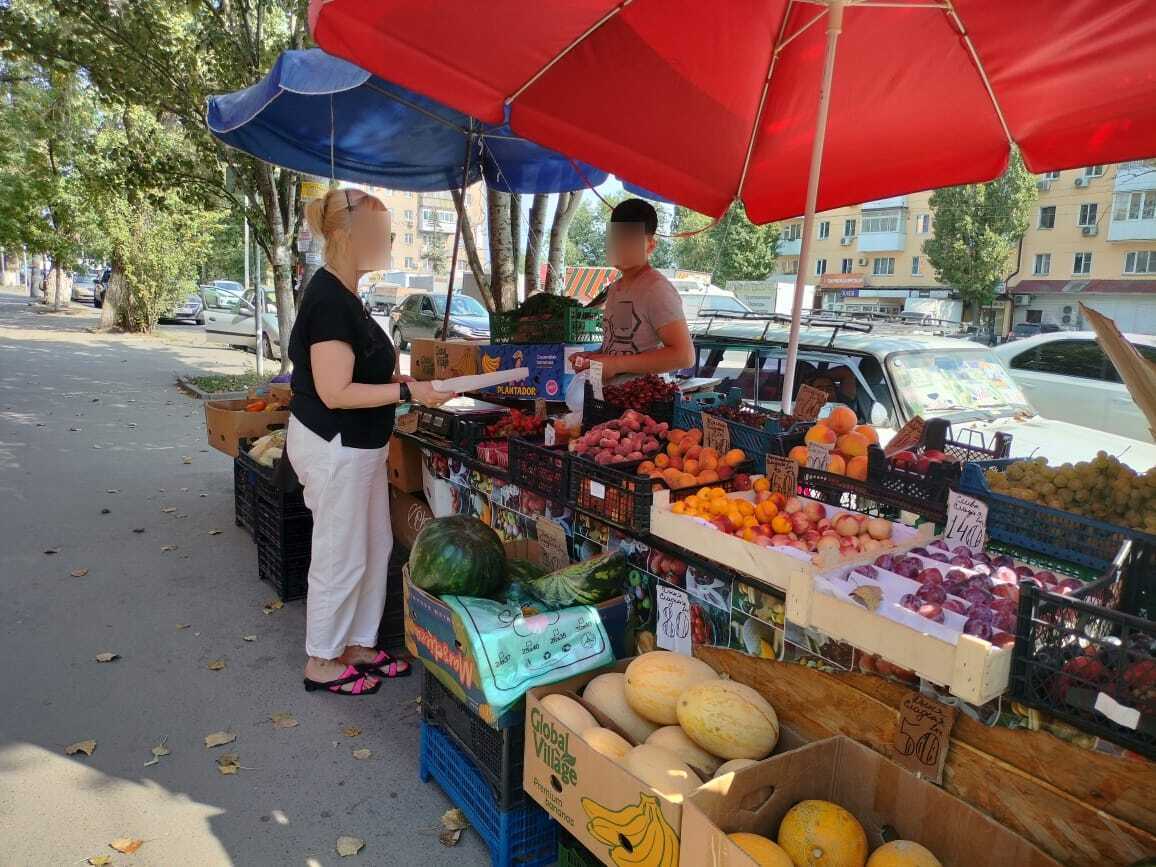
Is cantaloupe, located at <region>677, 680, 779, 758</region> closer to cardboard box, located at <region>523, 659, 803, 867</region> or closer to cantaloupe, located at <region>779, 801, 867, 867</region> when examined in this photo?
cardboard box, located at <region>523, 659, 803, 867</region>

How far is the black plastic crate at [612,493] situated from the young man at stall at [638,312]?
1218 mm

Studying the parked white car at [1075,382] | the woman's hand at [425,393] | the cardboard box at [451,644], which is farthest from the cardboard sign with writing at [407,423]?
the parked white car at [1075,382]

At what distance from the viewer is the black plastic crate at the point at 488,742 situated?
102 inches

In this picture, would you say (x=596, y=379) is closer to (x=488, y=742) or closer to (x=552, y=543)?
(x=552, y=543)

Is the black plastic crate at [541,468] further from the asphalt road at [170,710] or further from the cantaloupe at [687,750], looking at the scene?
the asphalt road at [170,710]

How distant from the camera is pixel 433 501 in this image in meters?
4.48

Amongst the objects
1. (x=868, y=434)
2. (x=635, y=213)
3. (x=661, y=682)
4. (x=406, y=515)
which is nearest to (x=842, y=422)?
(x=868, y=434)

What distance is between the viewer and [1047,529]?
7.43 ft

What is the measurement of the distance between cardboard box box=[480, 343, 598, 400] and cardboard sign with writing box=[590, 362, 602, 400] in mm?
382

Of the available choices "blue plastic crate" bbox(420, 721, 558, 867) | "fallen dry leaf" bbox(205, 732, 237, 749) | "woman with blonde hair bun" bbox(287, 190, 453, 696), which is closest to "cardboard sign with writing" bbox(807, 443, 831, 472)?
"blue plastic crate" bbox(420, 721, 558, 867)

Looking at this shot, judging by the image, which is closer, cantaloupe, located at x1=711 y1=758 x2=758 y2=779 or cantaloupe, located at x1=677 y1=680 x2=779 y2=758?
cantaloupe, located at x1=711 y1=758 x2=758 y2=779

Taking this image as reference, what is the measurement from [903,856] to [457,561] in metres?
1.74

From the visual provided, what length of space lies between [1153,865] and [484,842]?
6.82 feet

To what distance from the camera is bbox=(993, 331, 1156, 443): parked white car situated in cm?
810
